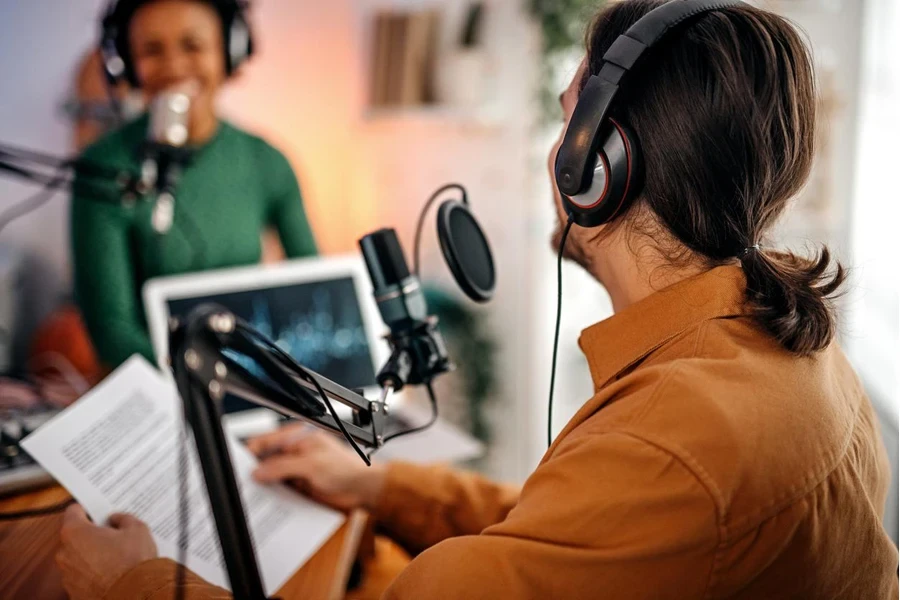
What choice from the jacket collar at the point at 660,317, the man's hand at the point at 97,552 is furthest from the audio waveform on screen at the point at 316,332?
the jacket collar at the point at 660,317

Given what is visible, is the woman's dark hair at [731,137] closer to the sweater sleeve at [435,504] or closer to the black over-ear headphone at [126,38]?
the sweater sleeve at [435,504]

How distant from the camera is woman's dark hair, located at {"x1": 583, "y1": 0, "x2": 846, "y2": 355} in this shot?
2.25 ft

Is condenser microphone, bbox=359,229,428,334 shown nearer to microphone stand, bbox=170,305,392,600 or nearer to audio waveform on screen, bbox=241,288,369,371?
microphone stand, bbox=170,305,392,600

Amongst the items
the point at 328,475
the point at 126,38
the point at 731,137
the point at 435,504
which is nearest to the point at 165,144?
the point at 126,38

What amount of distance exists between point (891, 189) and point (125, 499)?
6.13 ft

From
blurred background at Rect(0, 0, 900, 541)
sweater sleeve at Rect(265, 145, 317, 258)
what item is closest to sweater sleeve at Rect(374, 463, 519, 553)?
sweater sleeve at Rect(265, 145, 317, 258)

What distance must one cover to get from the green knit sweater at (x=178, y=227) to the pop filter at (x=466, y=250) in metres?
0.68

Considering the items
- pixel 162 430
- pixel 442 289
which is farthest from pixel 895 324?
pixel 162 430

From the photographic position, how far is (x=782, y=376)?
25.4 inches

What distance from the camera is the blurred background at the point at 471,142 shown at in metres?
2.04

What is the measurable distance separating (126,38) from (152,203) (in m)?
0.32

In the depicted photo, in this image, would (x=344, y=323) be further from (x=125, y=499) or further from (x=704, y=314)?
(x=704, y=314)

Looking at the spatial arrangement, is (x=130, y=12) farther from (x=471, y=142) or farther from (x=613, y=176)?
(x=471, y=142)

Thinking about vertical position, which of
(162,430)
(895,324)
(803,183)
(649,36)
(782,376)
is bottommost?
(895,324)
